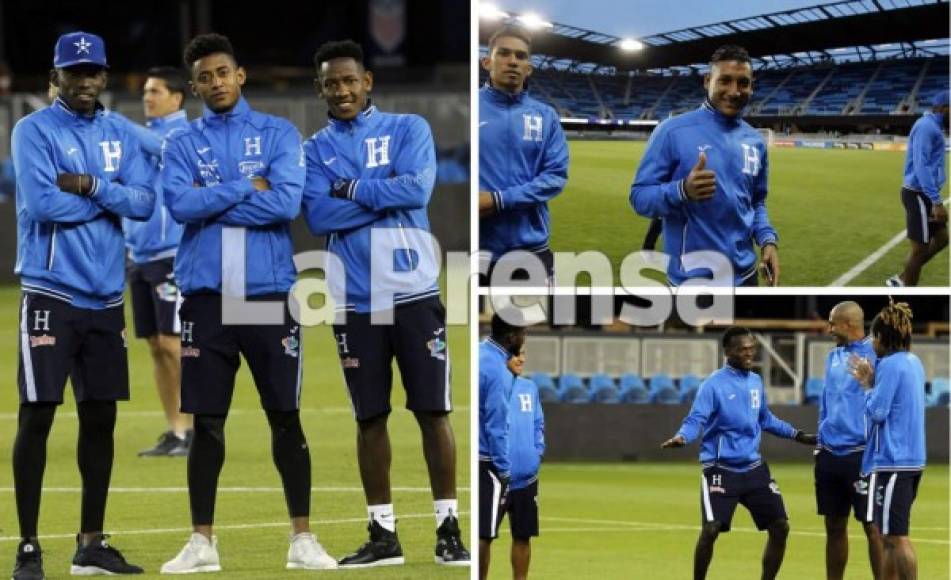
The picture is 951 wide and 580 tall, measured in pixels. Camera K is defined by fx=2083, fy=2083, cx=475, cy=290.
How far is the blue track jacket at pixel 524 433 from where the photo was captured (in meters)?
8.22

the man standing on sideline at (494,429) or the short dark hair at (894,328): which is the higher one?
the short dark hair at (894,328)

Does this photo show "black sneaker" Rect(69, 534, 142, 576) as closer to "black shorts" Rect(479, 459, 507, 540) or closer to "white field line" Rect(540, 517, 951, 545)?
"black shorts" Rect(479, 459, 507, 540)

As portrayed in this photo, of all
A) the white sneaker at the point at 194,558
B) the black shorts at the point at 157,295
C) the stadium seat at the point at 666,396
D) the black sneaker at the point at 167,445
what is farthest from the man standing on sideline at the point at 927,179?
the black sneaker at the point at 167,445

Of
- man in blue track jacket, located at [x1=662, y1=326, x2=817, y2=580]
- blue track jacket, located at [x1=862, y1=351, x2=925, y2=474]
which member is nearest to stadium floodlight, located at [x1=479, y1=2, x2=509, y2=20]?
man in blue track jacket, located at [x1=662, y1=326, x2=817, y2=580]

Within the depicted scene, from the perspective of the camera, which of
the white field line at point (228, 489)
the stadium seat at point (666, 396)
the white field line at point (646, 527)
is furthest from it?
the white field line at point (646, 527)

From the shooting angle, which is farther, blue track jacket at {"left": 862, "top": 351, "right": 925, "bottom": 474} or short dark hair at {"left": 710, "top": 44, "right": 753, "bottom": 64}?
blue track jacket at {"left": 862, "top": 351, "right": 925, "bottom": 474}

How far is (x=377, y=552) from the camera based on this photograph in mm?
8617

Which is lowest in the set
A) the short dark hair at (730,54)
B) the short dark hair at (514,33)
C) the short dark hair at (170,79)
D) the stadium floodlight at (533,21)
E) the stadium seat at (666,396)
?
the stadium seat at (666,396)

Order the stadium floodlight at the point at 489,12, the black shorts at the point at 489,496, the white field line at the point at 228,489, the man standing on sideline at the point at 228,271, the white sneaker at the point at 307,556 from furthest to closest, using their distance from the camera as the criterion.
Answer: the white field line at the point at 228,489
the white sneaker at the point at 307,556
the man standing on sideline at the point at 228,271
the black shorts at the point at 489,496
the stadium floodlight at the point at 489,12

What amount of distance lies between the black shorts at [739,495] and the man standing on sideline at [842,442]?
0.24 m

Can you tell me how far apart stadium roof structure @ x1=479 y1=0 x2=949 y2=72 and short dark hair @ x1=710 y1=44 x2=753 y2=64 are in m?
0.02

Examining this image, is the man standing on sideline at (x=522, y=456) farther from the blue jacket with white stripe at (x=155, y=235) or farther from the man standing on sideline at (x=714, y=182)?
the blue jacket with white stripe at (x=155, y=235)

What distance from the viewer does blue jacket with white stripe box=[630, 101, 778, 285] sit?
295 inches

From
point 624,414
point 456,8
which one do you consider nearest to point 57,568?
point 624,414
